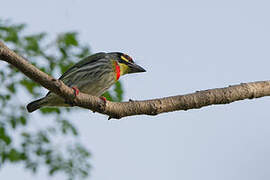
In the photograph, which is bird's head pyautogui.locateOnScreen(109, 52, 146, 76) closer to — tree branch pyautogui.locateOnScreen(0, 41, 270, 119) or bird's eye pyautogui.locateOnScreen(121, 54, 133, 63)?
bird's eye pyautogui.locateOnScreen(121, 54, 133, 63)

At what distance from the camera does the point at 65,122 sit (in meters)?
6.48

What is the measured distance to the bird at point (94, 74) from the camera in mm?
5078

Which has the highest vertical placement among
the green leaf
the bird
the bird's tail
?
the bird

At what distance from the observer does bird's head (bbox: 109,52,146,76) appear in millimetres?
5750

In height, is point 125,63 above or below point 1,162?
above

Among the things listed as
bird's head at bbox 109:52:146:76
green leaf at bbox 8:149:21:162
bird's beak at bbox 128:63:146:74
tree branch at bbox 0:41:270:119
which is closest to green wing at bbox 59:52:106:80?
bird's head at bbox 109:52:146:76

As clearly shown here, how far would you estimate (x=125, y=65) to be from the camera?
582cm

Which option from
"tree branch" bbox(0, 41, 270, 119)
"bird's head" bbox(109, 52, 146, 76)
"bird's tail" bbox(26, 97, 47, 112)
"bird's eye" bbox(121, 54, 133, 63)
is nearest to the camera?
"tree branch" bbox(0, 41, 270, 119)

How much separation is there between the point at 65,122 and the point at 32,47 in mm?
1210

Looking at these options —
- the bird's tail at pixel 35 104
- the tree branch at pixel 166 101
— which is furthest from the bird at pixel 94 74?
the tree branch at pixel 166 101

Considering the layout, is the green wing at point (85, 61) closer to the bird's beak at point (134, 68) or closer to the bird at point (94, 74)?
the bird at point (94, 74)

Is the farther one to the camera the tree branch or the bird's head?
the bird's head

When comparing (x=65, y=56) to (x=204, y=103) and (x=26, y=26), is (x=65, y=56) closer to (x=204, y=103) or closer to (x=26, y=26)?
(x=26, y=26)

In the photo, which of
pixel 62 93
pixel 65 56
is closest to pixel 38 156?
pixel 65 56
